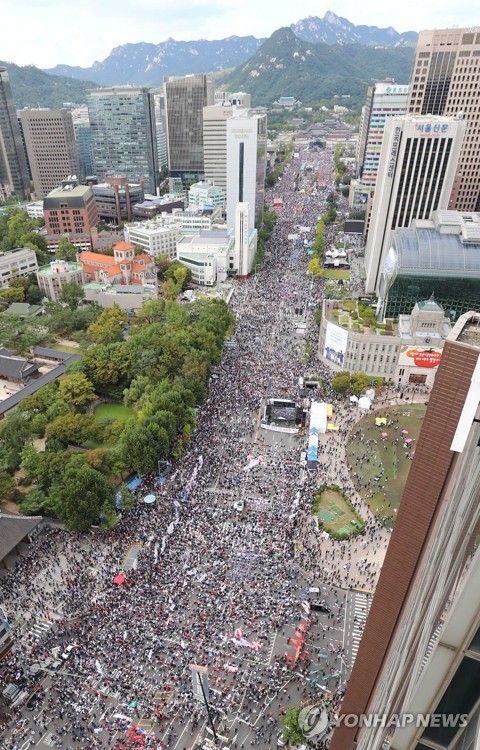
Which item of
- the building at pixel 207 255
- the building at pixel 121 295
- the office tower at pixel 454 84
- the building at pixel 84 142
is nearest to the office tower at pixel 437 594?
the building at pixel 121 295

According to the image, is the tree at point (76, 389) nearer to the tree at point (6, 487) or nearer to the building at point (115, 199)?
the tree at point (6, 487)

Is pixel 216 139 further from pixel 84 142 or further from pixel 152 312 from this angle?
pixel 152 312

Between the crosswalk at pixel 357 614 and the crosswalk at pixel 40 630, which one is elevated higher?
the crosswalk at pixel 40 630

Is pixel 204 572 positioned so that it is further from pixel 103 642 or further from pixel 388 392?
pixel 388 392

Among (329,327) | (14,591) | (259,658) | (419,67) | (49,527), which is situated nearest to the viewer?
(259,658)

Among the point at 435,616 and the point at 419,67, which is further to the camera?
the point at 419,67

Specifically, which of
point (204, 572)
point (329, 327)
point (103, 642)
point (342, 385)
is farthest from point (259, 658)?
point (329, 327)

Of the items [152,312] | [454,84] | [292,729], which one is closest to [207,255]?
[152,312]
